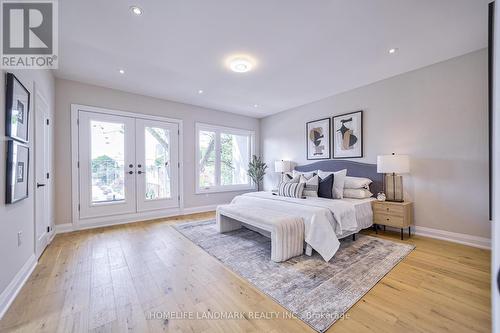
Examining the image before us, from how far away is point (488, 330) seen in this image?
5.11ft

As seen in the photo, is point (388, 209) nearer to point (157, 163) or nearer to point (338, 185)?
point (338, 185)

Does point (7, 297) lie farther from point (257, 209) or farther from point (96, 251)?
point (257, 209)

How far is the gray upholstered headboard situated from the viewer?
3.86 m

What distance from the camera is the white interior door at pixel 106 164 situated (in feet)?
12.8

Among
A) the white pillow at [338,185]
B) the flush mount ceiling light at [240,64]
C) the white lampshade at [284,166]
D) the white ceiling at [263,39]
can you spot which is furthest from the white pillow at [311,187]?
the flush mount ceiling light at [240,64]

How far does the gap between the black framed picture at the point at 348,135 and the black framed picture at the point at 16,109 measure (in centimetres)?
455

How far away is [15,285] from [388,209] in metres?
4.39

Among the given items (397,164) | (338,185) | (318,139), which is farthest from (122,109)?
(397,164)

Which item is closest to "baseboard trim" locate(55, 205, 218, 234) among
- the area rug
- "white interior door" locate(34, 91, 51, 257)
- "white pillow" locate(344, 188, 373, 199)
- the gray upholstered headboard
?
"white interior door" locate(34, 91, 51, 257)

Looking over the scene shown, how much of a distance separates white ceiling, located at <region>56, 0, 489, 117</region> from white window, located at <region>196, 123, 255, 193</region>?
5.38 ft

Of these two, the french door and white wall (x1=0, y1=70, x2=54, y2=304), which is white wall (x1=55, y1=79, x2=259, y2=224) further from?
white wall (x1=0, y1=70, x2=54, y2=304)

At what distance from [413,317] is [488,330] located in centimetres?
44

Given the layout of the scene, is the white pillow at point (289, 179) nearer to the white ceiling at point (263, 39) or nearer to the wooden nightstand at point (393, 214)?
the wooden nightstand at point (393, 214)

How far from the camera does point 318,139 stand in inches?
190
